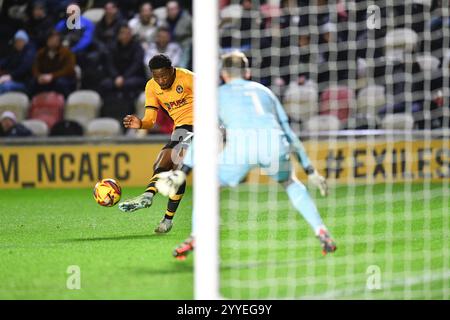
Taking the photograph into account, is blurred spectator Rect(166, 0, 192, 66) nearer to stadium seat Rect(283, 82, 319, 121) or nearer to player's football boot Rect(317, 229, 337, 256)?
stadium seat Rect(283, 82, 319, 121)

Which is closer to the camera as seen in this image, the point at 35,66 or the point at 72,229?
the point at 72,229

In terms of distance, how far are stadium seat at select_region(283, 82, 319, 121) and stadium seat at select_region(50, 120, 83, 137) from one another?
2.98m

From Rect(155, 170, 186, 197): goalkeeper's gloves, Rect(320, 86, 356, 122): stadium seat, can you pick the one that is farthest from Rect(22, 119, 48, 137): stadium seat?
Rect(155, 170, 186, 197): goalkeeper's gloves

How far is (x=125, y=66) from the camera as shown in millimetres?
13438

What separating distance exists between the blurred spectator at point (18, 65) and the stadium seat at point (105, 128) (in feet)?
4.45

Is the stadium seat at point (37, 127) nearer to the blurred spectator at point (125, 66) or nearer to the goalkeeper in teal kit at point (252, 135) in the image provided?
the blurred spectator at point (125, 66)

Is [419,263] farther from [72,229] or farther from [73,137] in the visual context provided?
[73,137]

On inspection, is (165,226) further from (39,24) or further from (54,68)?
(39,24)

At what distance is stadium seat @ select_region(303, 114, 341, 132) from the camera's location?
38.8ft

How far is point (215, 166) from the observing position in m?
4.99

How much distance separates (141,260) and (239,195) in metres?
4.45

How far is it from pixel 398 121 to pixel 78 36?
195 inches

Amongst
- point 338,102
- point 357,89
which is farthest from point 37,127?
point 357,89
